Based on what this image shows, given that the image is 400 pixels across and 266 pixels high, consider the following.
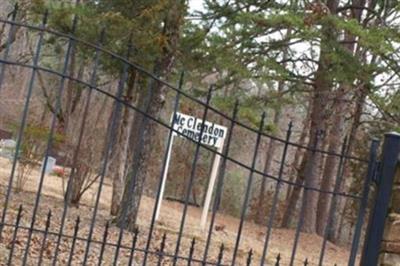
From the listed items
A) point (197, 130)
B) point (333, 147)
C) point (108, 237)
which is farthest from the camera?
point (333, 147)

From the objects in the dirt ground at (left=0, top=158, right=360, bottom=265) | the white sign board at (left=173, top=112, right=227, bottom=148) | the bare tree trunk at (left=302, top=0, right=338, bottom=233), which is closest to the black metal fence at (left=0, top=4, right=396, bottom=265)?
the dirt ground at (left=0, top=158, right=360, bottom=265)

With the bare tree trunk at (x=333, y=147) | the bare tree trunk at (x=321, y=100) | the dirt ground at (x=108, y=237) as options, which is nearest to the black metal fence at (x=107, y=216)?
the dirt ground at (x=108, y=237)

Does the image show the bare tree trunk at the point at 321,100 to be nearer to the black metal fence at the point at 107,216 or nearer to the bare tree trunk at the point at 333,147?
the bare tree trunk at the point at 333,147

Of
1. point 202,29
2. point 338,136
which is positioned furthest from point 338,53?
point 338,136

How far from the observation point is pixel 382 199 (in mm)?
3762

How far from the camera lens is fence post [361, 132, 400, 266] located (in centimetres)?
375

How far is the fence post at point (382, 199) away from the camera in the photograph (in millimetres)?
3752

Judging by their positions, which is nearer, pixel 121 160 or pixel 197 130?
pixel 197 130

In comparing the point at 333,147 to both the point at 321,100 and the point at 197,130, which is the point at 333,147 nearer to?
the point at 321,100

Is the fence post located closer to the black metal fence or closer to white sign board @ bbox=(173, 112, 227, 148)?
the black metal fence

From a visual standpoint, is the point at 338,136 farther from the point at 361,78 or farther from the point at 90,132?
the point at 90,132

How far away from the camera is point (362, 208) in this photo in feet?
12.4

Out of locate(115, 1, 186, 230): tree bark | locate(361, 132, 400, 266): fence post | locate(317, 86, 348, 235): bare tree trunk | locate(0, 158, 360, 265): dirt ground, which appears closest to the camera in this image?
locate(361, 132, 400, 266): fence post

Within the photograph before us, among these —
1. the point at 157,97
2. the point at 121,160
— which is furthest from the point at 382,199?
the point at 121,160
